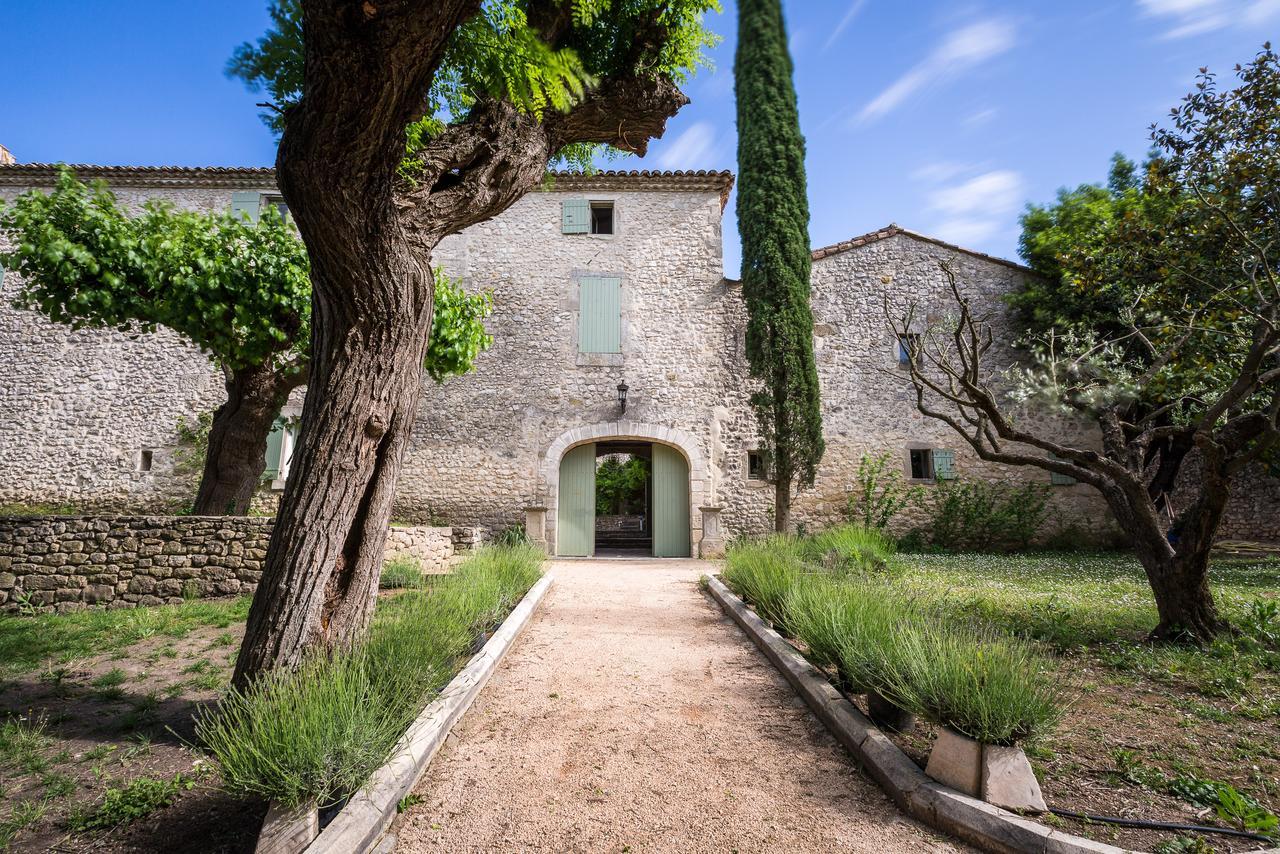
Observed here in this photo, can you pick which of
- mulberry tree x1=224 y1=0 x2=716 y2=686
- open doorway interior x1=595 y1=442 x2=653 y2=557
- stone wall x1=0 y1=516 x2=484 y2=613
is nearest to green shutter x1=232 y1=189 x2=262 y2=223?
stone wall x1=0 y1=516 x2=484 y2=613

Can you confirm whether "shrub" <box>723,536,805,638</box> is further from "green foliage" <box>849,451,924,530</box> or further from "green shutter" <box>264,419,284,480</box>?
"green shutter" <box>264,419,284,480</box>

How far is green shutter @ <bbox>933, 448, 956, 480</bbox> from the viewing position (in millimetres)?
10734

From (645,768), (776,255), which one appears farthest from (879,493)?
(645,768)

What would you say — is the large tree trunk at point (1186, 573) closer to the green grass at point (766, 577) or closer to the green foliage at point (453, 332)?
the green grass at point (766, 577)

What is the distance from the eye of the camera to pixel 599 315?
426 inches

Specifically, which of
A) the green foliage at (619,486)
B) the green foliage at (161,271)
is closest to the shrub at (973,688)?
the green foliage at (161,271)

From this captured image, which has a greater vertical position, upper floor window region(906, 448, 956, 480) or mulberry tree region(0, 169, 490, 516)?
mulberry tree region(0, 169, 490, 516)

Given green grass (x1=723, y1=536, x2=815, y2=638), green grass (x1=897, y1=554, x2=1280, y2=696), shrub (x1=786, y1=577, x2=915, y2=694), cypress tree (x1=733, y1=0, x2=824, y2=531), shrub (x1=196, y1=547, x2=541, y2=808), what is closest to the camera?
shrub (x1=196, y1=547, x2=541, y2=808)

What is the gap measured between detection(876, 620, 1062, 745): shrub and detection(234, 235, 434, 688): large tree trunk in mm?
2572

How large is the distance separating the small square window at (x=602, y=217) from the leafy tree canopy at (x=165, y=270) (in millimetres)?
6077

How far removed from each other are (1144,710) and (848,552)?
14.7ft

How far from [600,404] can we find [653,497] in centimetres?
199

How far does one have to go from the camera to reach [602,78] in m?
3.77

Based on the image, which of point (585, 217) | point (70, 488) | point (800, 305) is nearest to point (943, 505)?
point (800, 305)
